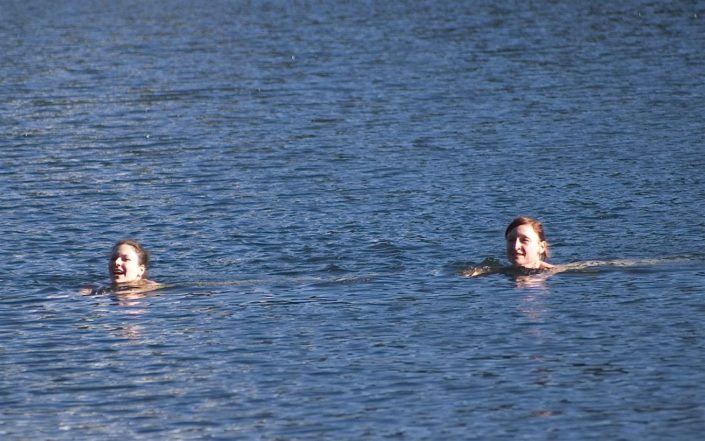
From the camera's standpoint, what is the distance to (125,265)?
2228cm

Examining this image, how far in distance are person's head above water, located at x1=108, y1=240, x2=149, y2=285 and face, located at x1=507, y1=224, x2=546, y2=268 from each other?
5.44 meters

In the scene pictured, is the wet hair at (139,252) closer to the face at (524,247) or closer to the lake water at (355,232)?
the lake water at (355,232)

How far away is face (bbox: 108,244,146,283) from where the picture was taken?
878 inches

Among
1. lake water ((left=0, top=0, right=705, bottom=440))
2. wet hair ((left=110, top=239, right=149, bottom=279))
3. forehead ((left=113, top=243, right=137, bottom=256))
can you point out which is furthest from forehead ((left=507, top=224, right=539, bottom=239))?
forehead ((left=113, top=243, right=137, bottom=256))

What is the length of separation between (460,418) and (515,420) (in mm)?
571

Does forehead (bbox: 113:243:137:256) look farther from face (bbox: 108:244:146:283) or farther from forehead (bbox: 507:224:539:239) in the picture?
forehead (bbox: 507:224:539:239)

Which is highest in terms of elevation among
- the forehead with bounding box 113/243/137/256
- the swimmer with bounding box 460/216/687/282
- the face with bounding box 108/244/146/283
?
the forehead with bounding box 113/243/137/256

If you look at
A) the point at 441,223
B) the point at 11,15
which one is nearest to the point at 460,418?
the point at 441,223

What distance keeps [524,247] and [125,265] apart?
5.81m

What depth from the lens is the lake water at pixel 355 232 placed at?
16.7 m

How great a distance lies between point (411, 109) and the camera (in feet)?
129

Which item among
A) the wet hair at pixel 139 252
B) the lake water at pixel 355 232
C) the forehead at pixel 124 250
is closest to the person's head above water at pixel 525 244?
the lake water at pixel 355 232

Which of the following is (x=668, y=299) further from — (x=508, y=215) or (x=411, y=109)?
(x=411, y=109)

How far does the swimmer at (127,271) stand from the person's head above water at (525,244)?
5.25 meters
